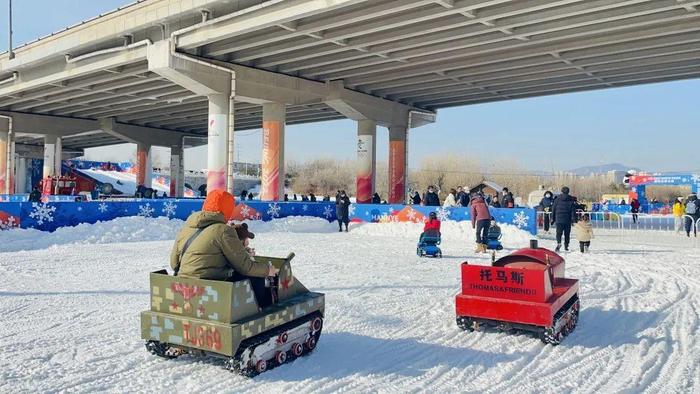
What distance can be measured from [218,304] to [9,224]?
13.2 metres

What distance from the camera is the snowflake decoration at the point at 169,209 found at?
19.0 m

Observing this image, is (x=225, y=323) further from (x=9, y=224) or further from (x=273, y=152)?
(x=273, y=152)

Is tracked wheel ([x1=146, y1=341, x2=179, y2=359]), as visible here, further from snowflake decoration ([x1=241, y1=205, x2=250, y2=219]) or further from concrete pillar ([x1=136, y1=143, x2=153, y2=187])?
concrete pillar ([x1=136, y1=143, x2=153, y2=187])

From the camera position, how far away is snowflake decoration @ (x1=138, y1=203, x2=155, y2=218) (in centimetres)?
1855

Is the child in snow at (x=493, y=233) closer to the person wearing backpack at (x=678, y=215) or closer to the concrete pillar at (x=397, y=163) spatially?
the person wearing backpack at (x=678, y=215)

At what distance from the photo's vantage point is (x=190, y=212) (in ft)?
63.1

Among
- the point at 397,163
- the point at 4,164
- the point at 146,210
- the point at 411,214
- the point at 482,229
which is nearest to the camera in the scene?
the point at 482,229

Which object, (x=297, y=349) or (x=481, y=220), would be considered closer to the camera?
(x=297, y=349)

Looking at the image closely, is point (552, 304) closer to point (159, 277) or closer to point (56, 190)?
point (159, 277)

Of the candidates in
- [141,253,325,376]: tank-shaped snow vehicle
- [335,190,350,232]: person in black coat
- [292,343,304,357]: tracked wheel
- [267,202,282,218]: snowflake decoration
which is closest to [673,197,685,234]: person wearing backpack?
[335,190,350,232]: person in black coat

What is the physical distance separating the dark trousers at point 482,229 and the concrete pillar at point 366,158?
16955mm

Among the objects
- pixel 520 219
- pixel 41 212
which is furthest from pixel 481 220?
pixel 41 212

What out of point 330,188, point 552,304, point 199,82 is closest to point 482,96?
point 199,82

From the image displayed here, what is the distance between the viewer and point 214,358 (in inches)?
199
